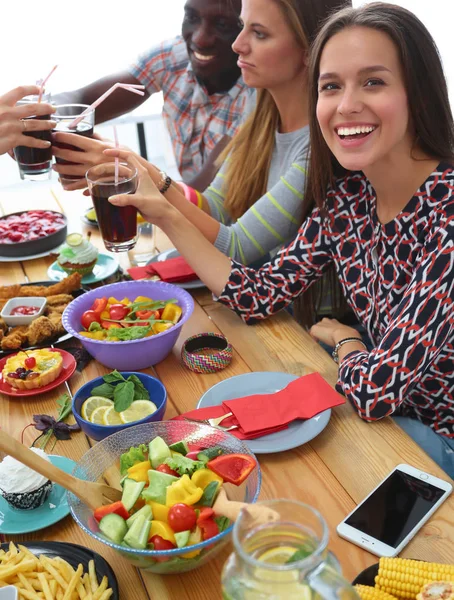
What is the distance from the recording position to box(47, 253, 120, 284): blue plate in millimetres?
1974

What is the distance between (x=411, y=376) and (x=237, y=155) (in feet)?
3.88

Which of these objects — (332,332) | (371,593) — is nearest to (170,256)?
(332,332)

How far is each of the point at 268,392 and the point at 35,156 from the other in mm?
945

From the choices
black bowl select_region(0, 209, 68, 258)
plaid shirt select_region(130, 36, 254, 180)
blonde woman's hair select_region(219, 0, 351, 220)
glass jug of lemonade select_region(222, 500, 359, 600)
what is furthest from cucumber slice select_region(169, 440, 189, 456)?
plaid shirt select_region(130, 36, 254, 180)

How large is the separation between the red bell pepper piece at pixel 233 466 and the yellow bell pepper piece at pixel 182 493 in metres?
0.07

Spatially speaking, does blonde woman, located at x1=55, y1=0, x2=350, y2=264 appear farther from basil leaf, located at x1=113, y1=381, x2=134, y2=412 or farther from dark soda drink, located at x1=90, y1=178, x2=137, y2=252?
basil leaf, located at x1=113, y1=381, x2=134, y2=412

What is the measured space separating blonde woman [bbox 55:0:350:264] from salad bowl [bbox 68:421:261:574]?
3.12ft

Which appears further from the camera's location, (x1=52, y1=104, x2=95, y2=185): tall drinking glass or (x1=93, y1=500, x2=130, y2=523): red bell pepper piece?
(x1=52, y1=104, x2=95, y2=185): tall drinking glass

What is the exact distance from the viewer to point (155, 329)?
1.58 metres

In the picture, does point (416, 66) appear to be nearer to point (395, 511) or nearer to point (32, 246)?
point (395, 511)

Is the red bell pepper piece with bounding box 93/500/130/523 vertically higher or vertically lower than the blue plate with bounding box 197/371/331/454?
higher

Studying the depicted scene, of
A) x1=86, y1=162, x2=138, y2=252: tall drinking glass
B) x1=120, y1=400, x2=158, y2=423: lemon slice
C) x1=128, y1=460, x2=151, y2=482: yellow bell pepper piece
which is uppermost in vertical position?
x1=86, y1=162, x2=138, y2=252: tall drinking glass

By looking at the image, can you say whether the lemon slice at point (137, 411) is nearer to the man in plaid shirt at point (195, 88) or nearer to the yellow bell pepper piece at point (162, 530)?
the yellow bell pepper piece at point (162, 530)

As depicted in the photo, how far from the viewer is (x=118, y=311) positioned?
163 centimetres
